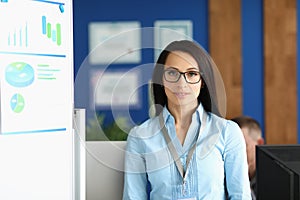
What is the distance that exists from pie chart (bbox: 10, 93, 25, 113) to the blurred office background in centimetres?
305

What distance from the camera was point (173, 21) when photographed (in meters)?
4.79

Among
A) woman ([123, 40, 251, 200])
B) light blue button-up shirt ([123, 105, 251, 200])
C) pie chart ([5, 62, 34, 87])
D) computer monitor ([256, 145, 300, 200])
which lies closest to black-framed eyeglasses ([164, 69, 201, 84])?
woman ([123, 40, 251, 200])

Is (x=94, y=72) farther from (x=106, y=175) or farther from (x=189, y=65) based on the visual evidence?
(x=106, y=175)

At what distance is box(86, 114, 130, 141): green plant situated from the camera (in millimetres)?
1665

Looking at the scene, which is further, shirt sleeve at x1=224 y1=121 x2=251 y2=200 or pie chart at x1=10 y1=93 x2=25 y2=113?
shirt sleeve at x1=224 y1=121 x2=251 y2=200

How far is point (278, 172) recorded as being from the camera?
3.65 ft

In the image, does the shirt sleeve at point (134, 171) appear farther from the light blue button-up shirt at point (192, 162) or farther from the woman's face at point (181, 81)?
the woman's face at point (181, 81)

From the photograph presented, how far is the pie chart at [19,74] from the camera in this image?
1787mm

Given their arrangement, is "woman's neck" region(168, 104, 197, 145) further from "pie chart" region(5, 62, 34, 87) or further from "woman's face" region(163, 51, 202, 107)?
"pie chart" region(5, 62, 34, 87)

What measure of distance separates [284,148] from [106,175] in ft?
3.25

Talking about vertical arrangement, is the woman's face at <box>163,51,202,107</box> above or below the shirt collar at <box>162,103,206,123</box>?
above

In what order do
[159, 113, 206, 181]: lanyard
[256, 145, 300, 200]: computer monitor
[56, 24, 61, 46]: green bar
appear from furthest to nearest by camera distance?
1. [56, 24, 61, 46]: green bar
2. [159, 113, 206, 181]: lanyard
3. [256, 145, 300, 200]: computer monitor

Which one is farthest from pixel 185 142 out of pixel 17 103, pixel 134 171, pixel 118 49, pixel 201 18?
pixel 201 18

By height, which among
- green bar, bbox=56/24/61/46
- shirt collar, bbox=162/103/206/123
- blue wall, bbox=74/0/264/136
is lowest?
shirt collar, bbox=162/103/206/123
